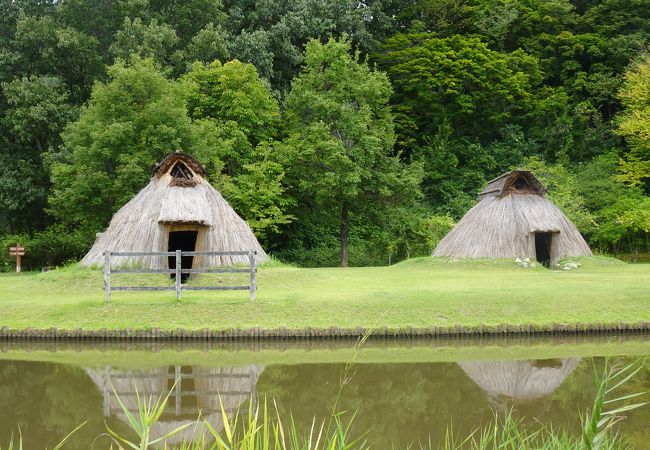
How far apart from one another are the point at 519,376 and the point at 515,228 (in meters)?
16.5

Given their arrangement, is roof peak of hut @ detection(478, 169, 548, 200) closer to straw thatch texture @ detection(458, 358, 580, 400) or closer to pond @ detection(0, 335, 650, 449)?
pond @ detection(0, 335, 650, 449)

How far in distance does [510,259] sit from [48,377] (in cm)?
1971

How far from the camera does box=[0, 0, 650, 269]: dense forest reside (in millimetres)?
30078

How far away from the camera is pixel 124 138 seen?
90.8 ft

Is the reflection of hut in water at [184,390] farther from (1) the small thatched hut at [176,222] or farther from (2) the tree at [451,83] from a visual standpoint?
(2) the tree at [451,83]

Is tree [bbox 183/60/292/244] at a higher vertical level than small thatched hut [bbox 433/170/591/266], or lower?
higher

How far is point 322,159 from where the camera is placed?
3172 cm

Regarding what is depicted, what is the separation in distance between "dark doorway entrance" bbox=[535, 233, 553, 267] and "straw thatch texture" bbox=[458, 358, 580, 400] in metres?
16.3

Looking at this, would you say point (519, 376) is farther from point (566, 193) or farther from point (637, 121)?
point (637, 121)

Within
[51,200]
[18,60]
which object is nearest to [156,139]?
[51,200]

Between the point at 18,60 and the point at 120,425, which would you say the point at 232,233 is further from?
the point at 18,60

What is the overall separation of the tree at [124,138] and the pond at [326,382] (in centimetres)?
1471

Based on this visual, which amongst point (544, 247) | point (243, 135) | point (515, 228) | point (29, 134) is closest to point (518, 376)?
point (515, 228)

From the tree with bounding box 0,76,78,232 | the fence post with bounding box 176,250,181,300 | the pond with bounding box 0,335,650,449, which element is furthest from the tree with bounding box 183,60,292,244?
the pond with bounding box 0,335,650,449
